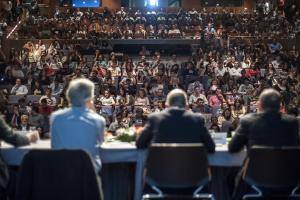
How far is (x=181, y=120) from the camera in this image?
4359mm

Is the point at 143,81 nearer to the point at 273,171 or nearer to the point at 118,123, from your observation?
the point at 118,123

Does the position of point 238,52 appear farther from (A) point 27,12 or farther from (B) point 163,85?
(A) point 27,12

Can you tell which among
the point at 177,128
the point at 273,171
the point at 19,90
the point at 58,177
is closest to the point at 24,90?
the point at 19,90

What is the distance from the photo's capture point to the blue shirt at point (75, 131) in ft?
13.9

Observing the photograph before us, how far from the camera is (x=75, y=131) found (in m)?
4.22

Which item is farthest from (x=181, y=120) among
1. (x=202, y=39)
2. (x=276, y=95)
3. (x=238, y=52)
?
(x=202, y=39)

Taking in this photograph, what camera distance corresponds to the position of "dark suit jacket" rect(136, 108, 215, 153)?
4348 millimetres

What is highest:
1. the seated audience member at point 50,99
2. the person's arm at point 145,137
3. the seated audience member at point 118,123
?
the person's arm at point 145,137

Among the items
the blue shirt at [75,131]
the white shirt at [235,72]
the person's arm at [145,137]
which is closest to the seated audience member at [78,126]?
the blue shirt at [75,131]

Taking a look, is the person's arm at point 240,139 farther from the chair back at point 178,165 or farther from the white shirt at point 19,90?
the white shirt at point 19,90

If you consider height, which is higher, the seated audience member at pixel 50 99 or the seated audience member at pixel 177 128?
the seated audience member at pixel 177 128

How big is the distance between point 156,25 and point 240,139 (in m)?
19.3

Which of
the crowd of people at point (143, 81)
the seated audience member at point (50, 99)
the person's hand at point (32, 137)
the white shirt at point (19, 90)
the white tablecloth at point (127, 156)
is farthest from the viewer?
the white shirt at point (19, 90)

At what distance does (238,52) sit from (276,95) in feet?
49.2
